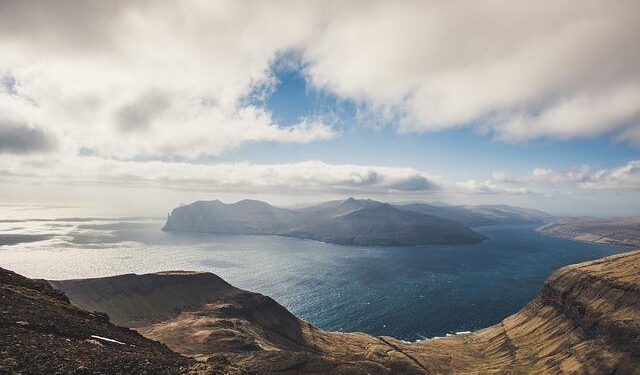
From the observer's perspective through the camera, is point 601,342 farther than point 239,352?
Yes

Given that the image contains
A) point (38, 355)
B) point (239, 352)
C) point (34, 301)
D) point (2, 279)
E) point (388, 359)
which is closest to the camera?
point (38, 355)

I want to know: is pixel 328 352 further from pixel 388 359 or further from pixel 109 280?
pixel 109 280

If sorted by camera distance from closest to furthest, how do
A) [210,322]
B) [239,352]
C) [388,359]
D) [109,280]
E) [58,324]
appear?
[58,324], [239,352], [388,359], [210,322], [109,280]

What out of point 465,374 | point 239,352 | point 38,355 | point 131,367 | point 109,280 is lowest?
point 465,374

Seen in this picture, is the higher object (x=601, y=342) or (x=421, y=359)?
(x=601, y=342)

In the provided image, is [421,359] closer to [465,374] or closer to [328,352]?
[465,374]

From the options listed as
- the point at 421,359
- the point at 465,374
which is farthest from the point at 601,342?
the point at 421,359
